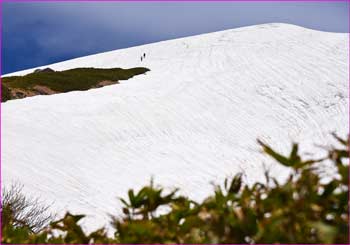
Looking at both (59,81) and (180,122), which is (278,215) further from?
(59,81)

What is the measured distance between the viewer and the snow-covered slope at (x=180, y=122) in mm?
27719

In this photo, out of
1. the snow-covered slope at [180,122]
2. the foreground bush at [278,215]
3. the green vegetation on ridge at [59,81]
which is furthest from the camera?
the green vegetation on ridge at [59,81]

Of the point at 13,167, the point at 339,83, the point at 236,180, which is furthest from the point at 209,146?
the point at 236,180

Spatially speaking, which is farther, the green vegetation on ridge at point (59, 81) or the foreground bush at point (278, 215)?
the green vegetation on ridge at point (59, 81)

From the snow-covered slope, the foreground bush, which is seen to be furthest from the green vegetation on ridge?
the foreground bush

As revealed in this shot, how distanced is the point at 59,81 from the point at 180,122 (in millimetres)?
13315

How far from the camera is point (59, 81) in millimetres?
48781

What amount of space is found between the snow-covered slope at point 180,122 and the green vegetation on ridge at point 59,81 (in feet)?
6.93

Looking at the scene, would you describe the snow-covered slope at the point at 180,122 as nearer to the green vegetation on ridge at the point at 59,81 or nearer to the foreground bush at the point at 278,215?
the green vegetation on ridge at the point at 59,81

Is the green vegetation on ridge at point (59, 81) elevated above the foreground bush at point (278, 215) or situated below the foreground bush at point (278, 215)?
above

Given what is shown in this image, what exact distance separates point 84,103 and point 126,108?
2.78 m

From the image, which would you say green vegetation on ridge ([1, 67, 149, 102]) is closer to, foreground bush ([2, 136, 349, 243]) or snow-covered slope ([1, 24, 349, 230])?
snow-covered slope ([1, 24, 349, 230])

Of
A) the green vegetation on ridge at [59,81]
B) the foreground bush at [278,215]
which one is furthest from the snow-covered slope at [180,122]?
the foreground bush at [278,215]

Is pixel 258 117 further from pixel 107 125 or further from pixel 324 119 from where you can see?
pixel 107 125
